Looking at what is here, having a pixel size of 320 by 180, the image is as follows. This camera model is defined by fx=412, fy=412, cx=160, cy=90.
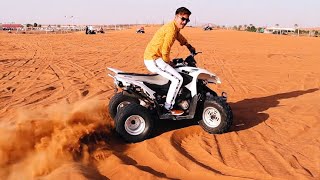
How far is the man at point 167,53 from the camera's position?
270 inches

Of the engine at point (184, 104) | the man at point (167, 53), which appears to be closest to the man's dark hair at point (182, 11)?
the man at point (167, 53)

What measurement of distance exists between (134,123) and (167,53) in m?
1.28

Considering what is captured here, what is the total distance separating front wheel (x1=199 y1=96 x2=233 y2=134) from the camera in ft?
22.7

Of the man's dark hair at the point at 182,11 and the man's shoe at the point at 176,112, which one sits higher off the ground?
the man's dark hair at the point at 182,11

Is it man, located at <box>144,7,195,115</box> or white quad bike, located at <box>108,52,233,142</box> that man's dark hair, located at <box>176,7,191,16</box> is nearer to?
man, located at <box>144,7,195,115</box>

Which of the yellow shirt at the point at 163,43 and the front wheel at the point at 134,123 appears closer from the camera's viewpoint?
the front wheel at the point at 134,123

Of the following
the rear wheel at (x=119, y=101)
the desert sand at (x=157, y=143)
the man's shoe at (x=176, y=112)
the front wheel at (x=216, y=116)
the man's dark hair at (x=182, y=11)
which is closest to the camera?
the desert sand at (x=157, y=143)

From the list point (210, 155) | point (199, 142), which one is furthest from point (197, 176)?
point (199, 142)

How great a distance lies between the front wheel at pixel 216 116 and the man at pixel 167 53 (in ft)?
1.88

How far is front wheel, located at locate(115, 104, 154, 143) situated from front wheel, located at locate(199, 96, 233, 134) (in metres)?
1.00

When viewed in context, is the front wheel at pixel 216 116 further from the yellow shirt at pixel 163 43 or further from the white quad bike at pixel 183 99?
the yellow shirt at pixel 163 43

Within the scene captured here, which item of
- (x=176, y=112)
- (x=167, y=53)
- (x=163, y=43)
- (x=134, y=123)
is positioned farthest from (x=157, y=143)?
(x=163, y=43)

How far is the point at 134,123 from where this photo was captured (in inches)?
266

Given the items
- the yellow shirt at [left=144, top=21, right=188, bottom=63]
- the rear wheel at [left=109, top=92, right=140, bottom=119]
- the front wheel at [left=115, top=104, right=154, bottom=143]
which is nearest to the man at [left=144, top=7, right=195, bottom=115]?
the yellow shirt at [left=144, top=21, right=188, bottom=63]
